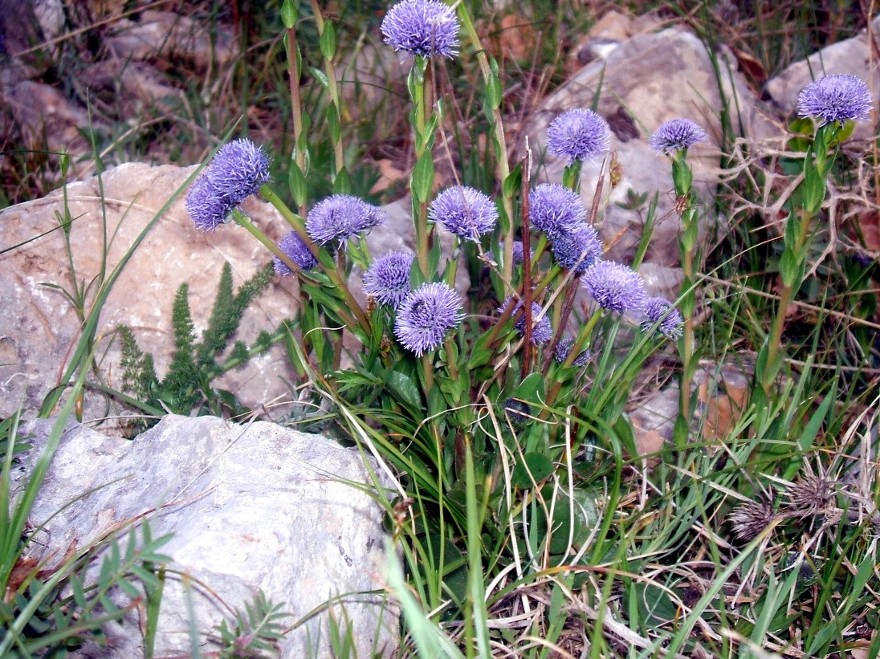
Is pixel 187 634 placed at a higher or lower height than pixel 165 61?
lower

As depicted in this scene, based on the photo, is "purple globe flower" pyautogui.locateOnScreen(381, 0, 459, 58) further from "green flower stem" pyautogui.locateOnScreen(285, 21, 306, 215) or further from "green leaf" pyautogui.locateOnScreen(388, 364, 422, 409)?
"green leaf" pyautogui.locateOnScreen(388, 364, 422, 409)

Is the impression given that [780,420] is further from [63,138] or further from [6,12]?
[6,12]

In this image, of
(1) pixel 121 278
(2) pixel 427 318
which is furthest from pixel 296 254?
(1) pixel 121 278

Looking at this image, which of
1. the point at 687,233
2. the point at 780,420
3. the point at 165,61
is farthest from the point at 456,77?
the point at 780,420

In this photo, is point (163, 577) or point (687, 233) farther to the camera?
point (687, 233)

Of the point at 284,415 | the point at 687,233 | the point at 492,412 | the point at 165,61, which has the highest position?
the point at 165,61

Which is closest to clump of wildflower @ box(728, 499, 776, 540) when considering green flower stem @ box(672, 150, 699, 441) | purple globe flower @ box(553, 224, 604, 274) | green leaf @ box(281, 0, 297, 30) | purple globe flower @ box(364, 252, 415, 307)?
green flower stem @ box(672, 150, 699, 441)
